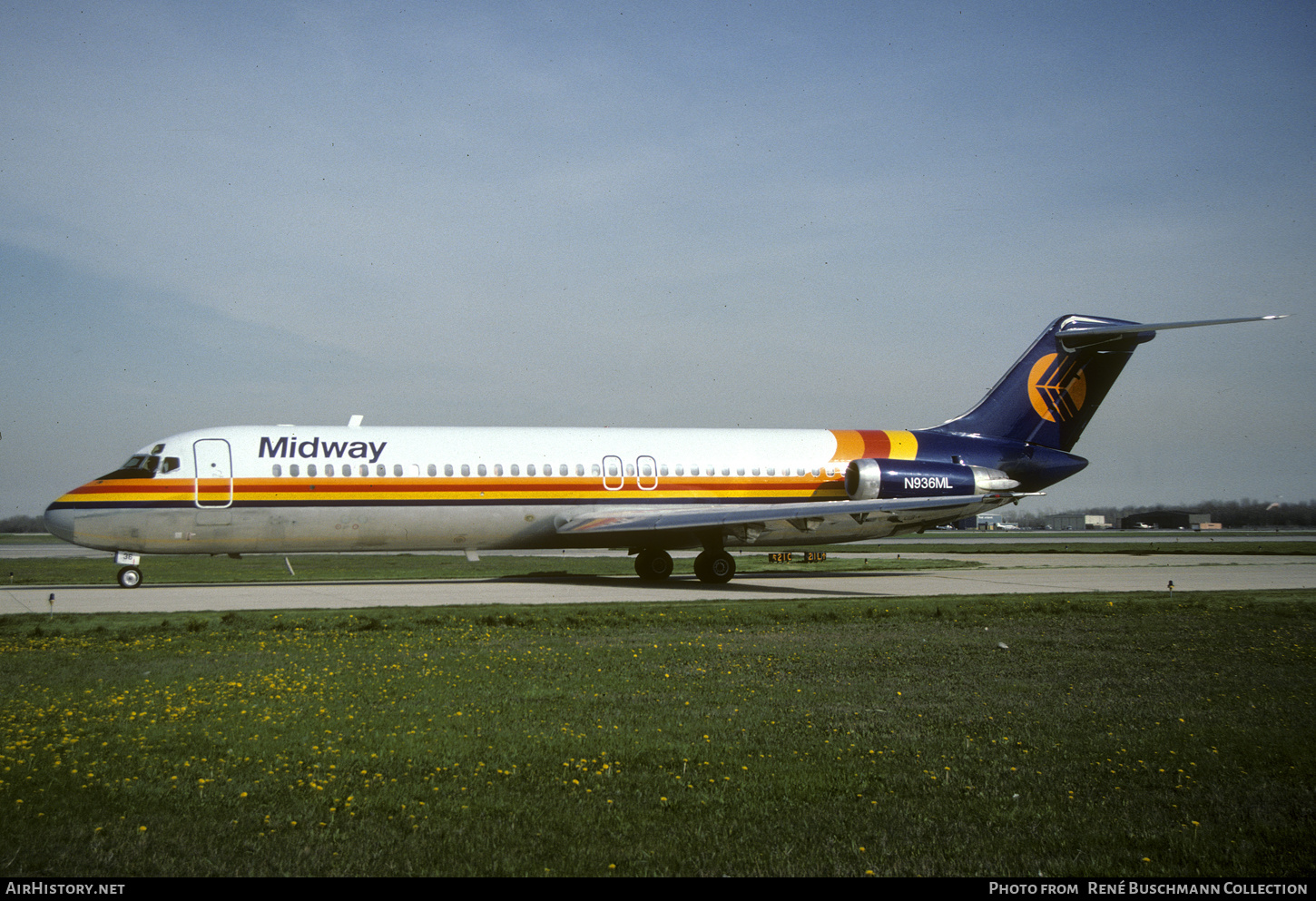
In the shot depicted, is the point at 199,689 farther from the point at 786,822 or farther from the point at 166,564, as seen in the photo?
the point at 166,564

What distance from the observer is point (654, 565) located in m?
26.9

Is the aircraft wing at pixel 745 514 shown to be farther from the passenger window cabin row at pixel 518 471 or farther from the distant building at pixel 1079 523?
the distant building at pixel 1079 523

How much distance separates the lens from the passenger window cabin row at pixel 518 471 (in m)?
23.6

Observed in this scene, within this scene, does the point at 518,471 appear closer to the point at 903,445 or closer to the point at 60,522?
the point at 60,522

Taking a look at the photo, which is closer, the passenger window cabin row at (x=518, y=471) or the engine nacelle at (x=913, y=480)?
the passenger window cabin row at (x=518, y=471)

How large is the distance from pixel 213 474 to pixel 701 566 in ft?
40.8

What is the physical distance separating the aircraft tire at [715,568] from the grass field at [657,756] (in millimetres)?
12582

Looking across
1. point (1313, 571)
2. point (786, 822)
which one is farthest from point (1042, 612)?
point (1313, 571)

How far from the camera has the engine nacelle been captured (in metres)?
26.8

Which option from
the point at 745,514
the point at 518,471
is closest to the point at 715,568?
the point at 745,514

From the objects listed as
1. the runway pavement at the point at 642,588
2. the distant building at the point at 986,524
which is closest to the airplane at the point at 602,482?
the runway pavement at the point at 642,588

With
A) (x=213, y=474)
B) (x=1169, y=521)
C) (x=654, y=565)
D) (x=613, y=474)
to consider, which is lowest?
(x=1169, y=521)

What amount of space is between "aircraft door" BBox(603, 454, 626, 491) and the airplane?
5 centimetres

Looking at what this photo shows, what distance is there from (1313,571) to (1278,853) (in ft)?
89.9
